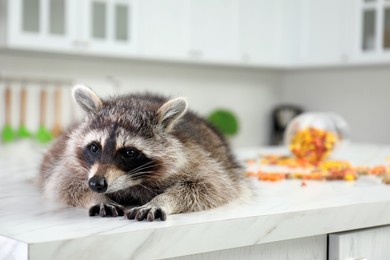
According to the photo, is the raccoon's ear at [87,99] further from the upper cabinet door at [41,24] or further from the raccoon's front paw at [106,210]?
the upper cabinet door at [41,24]

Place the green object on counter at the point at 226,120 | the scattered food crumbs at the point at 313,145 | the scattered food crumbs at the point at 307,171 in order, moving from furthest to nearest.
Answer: the green object on counter at the point at 226,120 < the scattered food crumbs at the point at 313,145 < the scattered food crumbs at the point at 307,171

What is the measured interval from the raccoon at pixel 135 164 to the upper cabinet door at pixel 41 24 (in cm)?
247

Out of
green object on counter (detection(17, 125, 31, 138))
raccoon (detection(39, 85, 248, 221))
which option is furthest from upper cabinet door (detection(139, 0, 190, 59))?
raccoon (detection(39, 85, 248, 221))

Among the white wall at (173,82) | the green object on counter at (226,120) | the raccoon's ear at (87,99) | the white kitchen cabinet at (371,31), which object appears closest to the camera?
the raccoon's ear at (87,99)

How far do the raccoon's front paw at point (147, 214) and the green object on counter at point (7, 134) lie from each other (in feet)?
10.4

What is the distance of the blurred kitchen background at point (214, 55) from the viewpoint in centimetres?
411

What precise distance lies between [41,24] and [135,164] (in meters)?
2.82

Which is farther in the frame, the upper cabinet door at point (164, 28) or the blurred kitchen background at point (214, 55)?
the upper cabinet door at point (164, 28)

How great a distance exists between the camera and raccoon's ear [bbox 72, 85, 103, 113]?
1402 mm

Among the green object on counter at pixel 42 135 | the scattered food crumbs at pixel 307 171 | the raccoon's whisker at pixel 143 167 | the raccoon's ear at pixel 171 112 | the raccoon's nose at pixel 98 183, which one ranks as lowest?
the green object on counter at pixel 42 135

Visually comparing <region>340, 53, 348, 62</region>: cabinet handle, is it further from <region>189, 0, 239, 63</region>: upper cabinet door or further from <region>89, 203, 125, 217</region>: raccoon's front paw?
<region>89, 203, 125, 217</region>: raccoon's front paw

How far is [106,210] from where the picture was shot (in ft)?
4.01

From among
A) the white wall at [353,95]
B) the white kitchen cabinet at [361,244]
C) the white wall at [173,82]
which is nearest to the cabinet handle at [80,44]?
the white wall at [173,82]

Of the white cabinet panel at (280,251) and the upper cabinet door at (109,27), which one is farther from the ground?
the upper cabinet door at (109,27)
